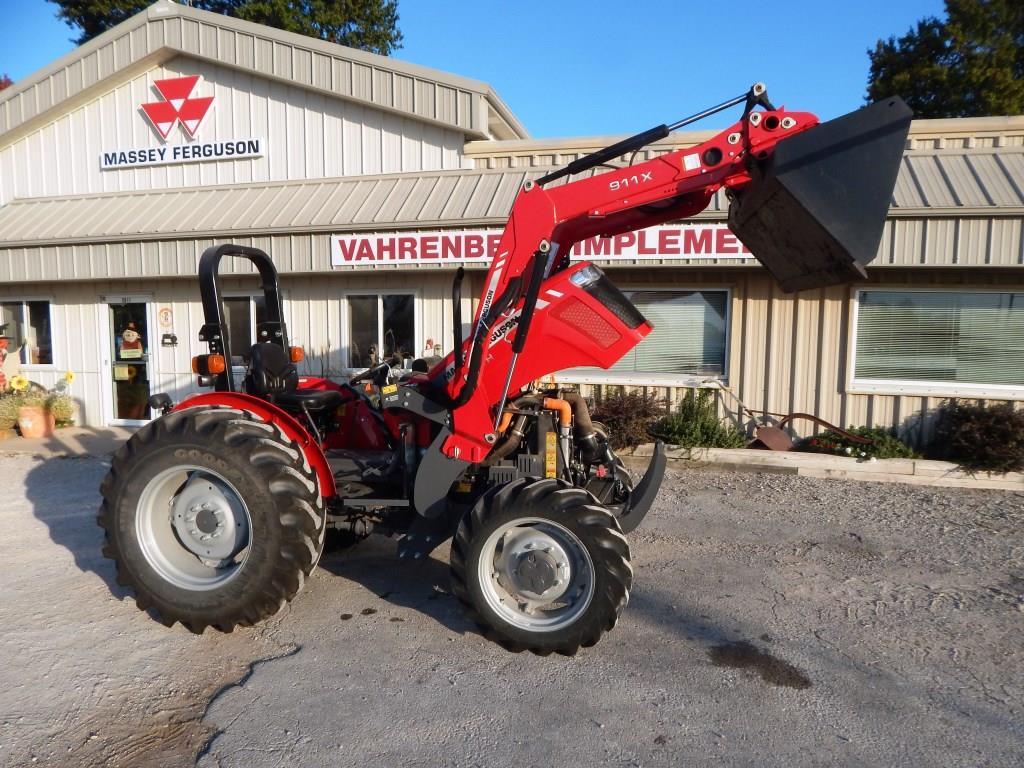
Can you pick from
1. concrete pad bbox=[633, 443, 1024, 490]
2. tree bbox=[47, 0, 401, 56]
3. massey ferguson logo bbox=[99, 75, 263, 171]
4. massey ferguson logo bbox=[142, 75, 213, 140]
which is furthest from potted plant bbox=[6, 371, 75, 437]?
tree bbox=[47, 0, 401, 56]

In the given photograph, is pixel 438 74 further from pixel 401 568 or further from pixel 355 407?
pixel 401 568

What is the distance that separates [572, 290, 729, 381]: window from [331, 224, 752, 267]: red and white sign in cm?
93

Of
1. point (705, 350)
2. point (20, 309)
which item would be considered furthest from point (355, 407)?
point (20, 309)

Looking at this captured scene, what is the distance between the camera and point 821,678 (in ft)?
10.5

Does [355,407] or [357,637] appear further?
[355,407]

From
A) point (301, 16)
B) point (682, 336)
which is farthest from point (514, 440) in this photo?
point (301, 16)

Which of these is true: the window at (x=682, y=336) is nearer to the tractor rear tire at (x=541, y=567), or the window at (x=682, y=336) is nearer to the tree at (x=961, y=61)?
the tractor rear tire at (x=541, y=567)

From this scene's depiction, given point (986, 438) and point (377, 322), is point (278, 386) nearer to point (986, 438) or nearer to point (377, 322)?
point (377, 322)

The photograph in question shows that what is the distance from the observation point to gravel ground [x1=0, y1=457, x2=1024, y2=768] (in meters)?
2.70

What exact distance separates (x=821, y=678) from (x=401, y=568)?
265 centimetres

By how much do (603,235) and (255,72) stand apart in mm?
8116

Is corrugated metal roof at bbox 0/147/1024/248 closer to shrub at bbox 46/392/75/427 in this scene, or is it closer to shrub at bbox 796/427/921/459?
shrub at bbox 46/392/75/427

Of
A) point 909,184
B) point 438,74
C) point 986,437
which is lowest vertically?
point 986,437

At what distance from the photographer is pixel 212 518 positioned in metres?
3.71
